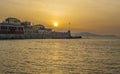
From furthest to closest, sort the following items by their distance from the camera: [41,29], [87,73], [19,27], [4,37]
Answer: [41,29] < [19,27] < [4,37] < [87,73]

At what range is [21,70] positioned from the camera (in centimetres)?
2539

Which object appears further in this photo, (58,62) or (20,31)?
(20,31)

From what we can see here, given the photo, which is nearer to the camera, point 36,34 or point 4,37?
point 4,37

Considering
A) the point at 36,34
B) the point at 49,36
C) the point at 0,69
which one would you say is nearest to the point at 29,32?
the point at 36,34

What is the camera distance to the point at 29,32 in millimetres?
177500

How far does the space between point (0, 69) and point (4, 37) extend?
420 feet

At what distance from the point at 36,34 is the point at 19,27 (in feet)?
86.6

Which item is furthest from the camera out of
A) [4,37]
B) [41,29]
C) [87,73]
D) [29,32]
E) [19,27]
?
[41,29]

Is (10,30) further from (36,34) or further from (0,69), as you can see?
(0,69)

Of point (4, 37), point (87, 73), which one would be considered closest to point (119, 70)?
point (87, 73)

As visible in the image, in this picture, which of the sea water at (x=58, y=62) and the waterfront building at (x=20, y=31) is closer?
the sea water at (x=58, y=62)

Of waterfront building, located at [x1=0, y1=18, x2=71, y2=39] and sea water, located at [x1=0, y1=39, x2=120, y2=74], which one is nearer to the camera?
sea water, located at [x1=0, y1=39, x2=120, y2=74]

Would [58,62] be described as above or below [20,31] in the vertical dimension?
below

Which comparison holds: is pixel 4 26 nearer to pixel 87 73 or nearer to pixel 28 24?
pixel 28 24
